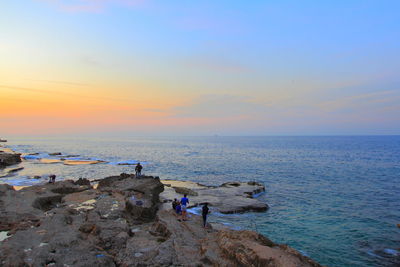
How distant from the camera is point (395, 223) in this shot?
930 inches

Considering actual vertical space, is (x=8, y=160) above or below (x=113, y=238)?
below

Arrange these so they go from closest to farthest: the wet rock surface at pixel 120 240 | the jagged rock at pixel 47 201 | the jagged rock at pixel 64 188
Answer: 1. the wet rock surface at pixel 120 240
2. the jagged rock at pixel 47 201
3. the jagged rock at pixel 64 188

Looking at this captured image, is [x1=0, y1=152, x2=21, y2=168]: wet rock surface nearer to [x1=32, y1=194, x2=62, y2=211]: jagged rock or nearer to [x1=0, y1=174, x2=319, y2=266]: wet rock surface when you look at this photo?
[x1=32, y1=194, x2=62, y2=211]: jagged rock

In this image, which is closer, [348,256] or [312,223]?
[348,256]

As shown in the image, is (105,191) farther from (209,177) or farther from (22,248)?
(209,177)

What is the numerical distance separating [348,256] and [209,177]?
3614 cm

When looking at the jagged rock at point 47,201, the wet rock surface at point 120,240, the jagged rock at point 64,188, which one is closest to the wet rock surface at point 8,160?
the jagged rock at point 64,188

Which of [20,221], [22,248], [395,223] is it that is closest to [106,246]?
[22,248]

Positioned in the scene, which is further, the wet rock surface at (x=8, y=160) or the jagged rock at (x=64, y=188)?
the wet rock surface at (x=8, y=160)

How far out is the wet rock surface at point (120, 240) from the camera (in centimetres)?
1129

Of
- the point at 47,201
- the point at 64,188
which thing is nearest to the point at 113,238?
the point at 47,201

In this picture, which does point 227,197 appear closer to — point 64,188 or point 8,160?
point 64,188

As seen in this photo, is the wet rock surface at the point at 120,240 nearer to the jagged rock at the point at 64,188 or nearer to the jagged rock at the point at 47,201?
the jagged rock at the point at 47,201

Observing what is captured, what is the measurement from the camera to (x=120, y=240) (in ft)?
45.1
